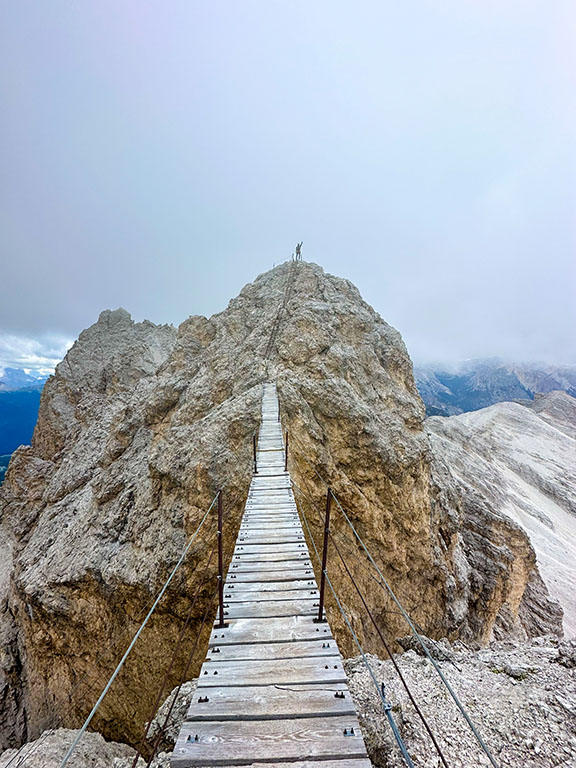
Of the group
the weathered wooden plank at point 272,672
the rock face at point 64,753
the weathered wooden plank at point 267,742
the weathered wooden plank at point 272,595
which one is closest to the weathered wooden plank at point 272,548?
the weathered wooden plank at point 272,595

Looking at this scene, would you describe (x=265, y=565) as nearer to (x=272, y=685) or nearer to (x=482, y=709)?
(x=272, y=685)

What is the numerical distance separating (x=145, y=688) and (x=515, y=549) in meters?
20.2

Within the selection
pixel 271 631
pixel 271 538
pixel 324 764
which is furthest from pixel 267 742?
pixel 271 538

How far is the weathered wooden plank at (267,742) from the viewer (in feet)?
9.26

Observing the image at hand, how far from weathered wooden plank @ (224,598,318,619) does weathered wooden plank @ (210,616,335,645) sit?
78 mm

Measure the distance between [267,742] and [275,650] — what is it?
106 cm

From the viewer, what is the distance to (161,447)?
12.0 metres

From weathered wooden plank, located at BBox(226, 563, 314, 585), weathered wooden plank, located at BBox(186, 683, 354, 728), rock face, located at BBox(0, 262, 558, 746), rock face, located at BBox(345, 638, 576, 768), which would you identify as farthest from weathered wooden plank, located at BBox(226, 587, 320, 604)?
rock face, located at BBox(345, 638, 576, 768)

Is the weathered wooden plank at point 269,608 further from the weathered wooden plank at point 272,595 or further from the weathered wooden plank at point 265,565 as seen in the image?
the weathered wooden plank at point 265,565

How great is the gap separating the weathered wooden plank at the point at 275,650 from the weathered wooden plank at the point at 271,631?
6 cm

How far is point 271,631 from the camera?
4.28 metres

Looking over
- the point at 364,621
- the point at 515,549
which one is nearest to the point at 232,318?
the point at 364,621

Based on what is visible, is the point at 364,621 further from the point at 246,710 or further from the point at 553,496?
the point at 553,496

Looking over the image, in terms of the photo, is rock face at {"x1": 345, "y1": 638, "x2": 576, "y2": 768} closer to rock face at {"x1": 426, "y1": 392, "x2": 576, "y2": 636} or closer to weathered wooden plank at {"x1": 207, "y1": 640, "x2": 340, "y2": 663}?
weathered wooden plank at {"x1": 207, "y1": 640, "x2": 340, "y2": 663}
